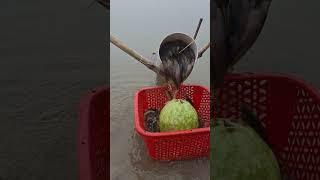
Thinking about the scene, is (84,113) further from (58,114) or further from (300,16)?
(300,16)

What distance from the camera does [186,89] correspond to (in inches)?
38.9

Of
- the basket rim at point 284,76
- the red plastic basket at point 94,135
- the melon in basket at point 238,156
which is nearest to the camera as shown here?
the red plastic basket at point 94,135

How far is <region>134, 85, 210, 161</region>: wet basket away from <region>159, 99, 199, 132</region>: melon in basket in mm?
17

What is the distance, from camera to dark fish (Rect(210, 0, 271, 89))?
1075 mm

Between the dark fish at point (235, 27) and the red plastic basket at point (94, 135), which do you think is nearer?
the red plastic basket at point (94, 135)

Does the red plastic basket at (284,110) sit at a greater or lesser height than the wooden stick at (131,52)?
lesser

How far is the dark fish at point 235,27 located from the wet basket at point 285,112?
0.10 meters

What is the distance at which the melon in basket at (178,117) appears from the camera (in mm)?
965

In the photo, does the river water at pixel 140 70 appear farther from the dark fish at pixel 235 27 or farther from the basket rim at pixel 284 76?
the basket rim at pixel 284 76

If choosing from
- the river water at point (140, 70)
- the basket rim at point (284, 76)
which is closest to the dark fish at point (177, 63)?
the river water at point (140, 70)

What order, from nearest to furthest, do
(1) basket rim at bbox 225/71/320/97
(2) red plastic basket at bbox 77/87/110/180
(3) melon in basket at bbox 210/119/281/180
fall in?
1. (2) red plastic basket at bbox 77/87/110/180
2. (3) melon in basket at bbox 210/119/281/180
3. (1) basket rim at bbox 225/71/320/97

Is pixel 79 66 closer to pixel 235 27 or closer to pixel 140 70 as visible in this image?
pixel 140 70

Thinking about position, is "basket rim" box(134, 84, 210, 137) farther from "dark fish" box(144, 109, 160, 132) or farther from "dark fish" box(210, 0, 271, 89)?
"dark fish" box(210, 0, 271, 89)

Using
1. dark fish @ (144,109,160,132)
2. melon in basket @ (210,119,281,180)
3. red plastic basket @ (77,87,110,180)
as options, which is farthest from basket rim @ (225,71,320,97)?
red plastic basket @ (77,87,110,180)
